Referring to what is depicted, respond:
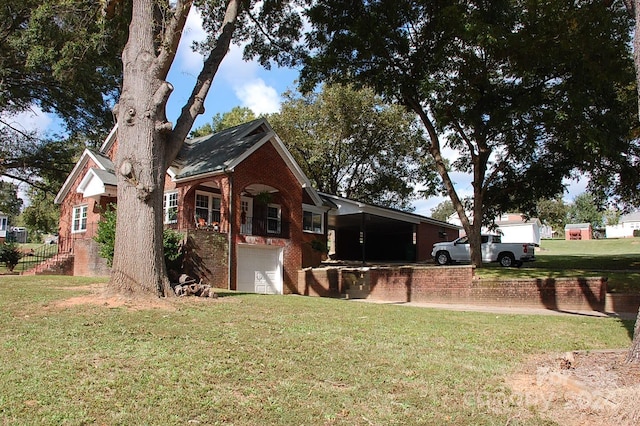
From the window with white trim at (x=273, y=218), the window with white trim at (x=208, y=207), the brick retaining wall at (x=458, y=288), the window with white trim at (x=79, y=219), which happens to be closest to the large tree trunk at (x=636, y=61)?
the brick retaining wall at (x=458, y=288)

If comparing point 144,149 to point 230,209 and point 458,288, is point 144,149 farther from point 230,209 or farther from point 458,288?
point 458,288

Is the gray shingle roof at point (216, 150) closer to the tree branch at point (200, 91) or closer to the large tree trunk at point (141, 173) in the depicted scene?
the tree branch at point (200, 91)

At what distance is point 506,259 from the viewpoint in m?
26.0

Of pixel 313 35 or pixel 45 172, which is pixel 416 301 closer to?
pixel 313 35

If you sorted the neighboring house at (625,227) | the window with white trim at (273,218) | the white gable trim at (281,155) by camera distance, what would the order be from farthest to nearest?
the neighboring house at (625,227) → the window with white trim at (273,218) → the white gable trim at (281,155)

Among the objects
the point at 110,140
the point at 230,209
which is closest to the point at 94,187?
the point at 110,140

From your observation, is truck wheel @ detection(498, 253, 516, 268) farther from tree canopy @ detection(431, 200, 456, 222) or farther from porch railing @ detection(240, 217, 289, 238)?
tree canopy @ detection(431, 200, 456, 222)

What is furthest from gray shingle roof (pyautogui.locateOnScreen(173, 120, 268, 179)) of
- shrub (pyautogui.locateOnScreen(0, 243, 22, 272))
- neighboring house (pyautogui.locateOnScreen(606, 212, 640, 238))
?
neighboring house (pyautogui.locateOnScreen(606, 212, 640, 238))

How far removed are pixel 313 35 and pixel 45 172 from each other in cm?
2134

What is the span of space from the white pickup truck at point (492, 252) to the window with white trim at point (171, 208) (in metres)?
15.2

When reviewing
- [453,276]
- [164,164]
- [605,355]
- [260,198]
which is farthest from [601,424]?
[260,198]

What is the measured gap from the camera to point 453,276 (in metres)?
18.1

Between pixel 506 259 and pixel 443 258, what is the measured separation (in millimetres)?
3511

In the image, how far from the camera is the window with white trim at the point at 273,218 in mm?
23547
